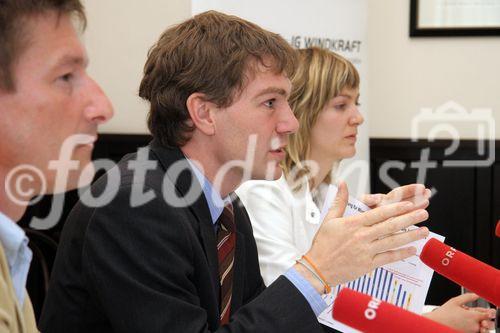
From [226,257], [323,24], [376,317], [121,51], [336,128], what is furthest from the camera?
[121,51]

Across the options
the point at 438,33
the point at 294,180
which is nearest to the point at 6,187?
the point at 294,180

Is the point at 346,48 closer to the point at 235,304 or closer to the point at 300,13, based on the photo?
the point at 300,13

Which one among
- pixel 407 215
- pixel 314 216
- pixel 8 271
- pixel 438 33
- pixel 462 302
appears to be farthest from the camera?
pixel 438 33

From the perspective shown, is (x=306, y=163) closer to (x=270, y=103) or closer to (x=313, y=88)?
(x=313, y=88)

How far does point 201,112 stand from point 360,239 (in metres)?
0.55

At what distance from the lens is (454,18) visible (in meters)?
3.77

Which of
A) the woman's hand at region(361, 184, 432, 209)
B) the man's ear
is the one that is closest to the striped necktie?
the man's ear

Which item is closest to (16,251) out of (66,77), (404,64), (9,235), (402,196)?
(9,235)

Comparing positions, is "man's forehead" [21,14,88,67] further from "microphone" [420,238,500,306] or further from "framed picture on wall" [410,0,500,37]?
"framed picture on wall" [410,0,500,37]

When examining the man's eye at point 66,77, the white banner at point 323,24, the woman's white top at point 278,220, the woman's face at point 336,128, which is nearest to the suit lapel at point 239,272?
the woman's white top at point 278,220

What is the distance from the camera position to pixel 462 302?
1860mm

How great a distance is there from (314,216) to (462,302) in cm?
A: 69

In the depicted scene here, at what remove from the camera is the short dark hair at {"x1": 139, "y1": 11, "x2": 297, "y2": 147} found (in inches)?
65.4

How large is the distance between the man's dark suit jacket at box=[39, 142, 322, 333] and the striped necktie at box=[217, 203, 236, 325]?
0.04 meters
